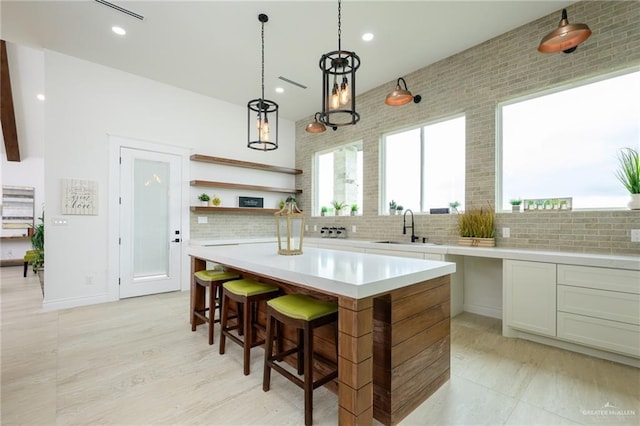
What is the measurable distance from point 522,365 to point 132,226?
16.6 feet

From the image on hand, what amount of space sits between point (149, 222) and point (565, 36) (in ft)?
17.6

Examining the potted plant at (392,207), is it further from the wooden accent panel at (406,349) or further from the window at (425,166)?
the wooden accent panel at (406,349)

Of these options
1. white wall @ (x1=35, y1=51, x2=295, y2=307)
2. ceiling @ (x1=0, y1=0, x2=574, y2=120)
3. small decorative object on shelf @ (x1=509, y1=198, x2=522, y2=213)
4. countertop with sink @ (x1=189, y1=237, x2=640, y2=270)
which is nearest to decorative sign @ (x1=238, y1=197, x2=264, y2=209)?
white wall @ (x1=35, y1=51, x2=295, y2=307)

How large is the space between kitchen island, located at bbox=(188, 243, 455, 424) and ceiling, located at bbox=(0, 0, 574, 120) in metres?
2.64

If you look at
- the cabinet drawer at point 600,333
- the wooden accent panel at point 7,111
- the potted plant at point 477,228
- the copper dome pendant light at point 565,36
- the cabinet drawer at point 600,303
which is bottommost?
the cabinet drawer at point 600,333

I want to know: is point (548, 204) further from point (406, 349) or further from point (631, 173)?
point (406, 349)

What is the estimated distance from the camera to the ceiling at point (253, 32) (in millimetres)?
2979

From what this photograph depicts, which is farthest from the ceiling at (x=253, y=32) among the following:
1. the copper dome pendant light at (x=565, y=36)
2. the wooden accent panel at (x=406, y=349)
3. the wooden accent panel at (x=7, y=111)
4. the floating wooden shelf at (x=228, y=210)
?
the wooden accent panel at (x=406, y=349)

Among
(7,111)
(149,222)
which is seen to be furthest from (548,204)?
(7,111)

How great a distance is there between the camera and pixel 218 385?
206 centimetres

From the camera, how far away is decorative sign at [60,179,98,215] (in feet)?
12.7

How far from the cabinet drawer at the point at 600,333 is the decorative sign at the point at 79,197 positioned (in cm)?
563

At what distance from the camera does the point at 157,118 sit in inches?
183

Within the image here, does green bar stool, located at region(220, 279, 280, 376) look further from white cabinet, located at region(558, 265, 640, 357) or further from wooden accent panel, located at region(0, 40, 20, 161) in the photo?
wooden accent panel, located at region(0, 40, 20, 161)
